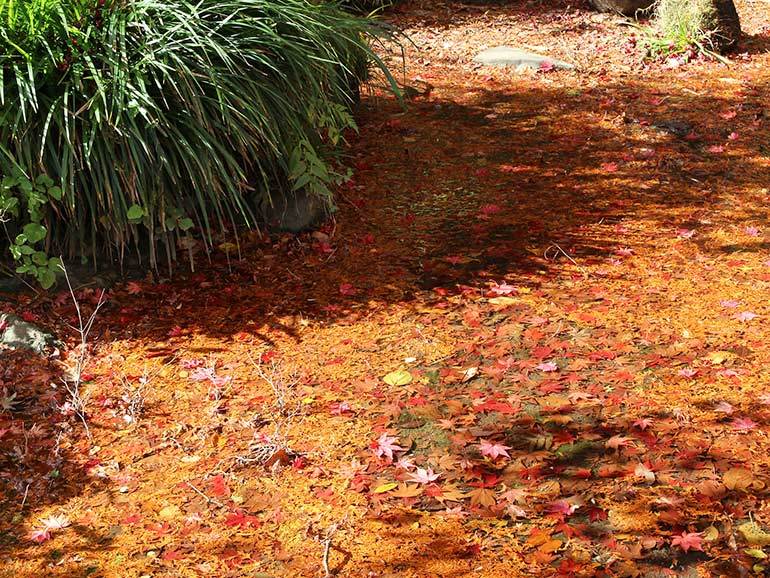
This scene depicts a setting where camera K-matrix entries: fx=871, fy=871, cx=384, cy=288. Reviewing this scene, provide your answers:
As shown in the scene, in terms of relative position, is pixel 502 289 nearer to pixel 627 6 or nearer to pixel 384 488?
pixel 384 488

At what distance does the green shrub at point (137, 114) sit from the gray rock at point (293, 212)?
213 mm

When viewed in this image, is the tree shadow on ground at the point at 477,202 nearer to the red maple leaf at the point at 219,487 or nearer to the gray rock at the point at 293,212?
the gray rock at the point at 293,212

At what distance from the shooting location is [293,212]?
5117 mm

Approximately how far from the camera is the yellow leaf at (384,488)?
10.6 ft

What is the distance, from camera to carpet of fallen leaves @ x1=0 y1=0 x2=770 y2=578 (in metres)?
3.01

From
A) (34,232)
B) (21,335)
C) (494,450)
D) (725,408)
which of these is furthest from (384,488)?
(34,232)

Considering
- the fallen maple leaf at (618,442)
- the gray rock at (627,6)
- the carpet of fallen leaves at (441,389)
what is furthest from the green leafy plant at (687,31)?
the fallen maple leaf at (618,442)

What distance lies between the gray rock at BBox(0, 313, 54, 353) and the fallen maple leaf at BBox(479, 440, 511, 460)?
218 centimetres

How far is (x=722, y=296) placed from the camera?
437cm

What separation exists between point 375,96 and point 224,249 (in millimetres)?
2454

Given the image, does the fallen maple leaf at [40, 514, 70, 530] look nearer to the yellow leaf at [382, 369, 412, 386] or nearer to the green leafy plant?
the yellow leaf at [382, 369, 412, 386]

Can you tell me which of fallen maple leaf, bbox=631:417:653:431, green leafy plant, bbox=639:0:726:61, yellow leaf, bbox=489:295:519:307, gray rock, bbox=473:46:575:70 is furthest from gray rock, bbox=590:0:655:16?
fallen maple leaf, bbox=631:417:653:431

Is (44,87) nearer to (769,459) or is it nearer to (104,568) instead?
(104,568)

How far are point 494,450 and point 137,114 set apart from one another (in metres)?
2.43
